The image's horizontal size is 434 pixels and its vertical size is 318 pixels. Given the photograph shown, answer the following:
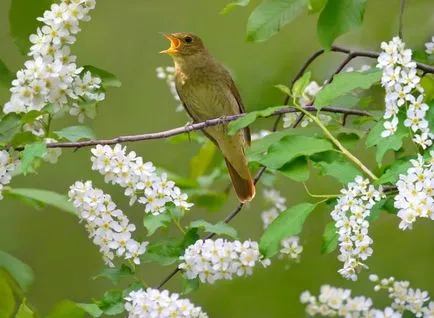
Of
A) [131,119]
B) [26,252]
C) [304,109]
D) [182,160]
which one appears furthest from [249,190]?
[131,119]

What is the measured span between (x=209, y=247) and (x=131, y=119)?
584cm

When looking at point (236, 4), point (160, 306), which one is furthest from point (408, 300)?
point (236, 4)

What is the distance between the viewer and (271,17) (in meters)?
3.20

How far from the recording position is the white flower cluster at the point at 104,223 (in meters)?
2.93

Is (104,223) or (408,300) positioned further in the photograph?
(408,300)

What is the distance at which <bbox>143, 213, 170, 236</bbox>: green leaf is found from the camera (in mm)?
2945

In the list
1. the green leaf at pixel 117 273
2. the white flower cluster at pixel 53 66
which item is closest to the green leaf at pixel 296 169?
the green leaf at pixel 117 273

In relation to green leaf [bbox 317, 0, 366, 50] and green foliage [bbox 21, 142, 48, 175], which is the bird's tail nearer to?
green leaf [bbox 317, 0, 366, 50]

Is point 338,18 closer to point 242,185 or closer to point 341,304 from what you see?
point 341,304

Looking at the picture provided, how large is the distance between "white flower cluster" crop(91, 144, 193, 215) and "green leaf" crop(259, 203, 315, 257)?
30cm

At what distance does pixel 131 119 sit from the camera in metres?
8.70

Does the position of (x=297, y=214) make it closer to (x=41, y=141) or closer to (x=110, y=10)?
(x=41, y=141)

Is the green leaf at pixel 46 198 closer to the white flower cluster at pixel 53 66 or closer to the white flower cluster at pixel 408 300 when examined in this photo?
the white flower cluster at pixel 53 66

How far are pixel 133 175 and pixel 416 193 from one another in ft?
2.64
